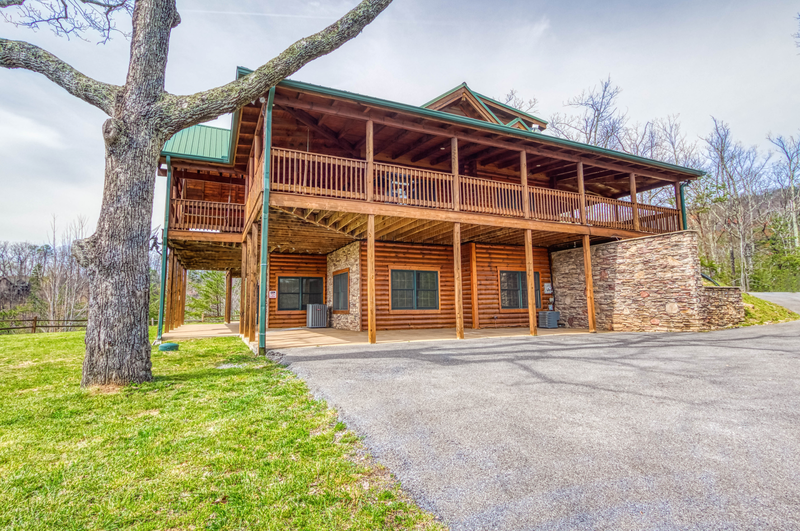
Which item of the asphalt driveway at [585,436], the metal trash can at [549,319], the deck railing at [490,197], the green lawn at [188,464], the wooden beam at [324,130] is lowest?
the green lawn at [188,464]

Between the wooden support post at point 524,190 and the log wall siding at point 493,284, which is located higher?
the wooden support post at point 524,190

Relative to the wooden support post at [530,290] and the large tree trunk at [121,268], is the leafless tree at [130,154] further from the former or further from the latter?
the wooden support post at [530,290]

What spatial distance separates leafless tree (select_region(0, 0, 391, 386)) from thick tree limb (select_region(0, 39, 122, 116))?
12 millimetres

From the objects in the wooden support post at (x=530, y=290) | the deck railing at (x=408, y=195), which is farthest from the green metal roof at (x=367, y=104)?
the wooden support post at (x=530, y=290)

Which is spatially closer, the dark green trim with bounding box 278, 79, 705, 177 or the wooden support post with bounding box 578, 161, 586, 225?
the dark green trim with bounding box 278, 79, 705, 177

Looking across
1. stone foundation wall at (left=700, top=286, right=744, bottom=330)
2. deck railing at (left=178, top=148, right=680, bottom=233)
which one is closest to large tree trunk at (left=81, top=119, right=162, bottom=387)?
deck railing at (left=178, top=148, right=680, bottom=233)

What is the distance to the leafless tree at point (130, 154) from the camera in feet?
16.9

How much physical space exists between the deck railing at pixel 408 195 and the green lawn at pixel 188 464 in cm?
506

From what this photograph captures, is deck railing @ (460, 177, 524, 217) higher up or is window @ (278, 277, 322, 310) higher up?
deck railing @ (460, 177, 524, 217)

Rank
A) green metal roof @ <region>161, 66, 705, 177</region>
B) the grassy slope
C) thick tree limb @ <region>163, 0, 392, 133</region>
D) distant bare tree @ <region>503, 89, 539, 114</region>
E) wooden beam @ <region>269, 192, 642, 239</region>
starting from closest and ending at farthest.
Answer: thick tree limb @ <region>163, 0, 392, 133</region> < green metal roof @ <region>161, 66, 705, 177</region> < wooden beam @ <region>269, 192, 642, 239</region> < the grassy slope < distant bare tree @ <region>503, 89, 539, 114</region>

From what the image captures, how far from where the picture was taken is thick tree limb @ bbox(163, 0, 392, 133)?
5.88 meters

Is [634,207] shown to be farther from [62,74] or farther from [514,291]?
[62,74]

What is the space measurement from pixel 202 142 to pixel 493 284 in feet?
41.7

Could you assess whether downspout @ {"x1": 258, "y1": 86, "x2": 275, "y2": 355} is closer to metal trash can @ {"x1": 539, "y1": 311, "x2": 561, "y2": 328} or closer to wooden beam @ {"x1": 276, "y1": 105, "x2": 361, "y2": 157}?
wooden beam @ {"x1": 276, "y1": 105, "x2": 361, "y2": 157}
